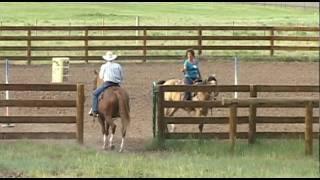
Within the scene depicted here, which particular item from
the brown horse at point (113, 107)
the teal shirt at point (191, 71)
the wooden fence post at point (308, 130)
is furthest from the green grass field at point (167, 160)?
the teal shirt at point (191, 71)

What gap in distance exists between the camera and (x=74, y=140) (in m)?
11.9

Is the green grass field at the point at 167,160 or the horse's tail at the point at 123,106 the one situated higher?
the horse's tail at the point at 123,106

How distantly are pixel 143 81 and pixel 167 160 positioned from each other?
11.6 meters

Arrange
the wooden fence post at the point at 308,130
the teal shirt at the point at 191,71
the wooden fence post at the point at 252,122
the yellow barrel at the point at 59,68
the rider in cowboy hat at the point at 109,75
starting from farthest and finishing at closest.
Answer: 1. the yellow barrel at the point at 59,68
2. the teal shirt at the point at 191,71
3. the wooden fence post at the point at 252,122
4. the rider in cowboy hat at the point at 109,75
5. the wooden fence post at the point at 308,130

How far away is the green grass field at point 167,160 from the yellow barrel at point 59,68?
7822mm

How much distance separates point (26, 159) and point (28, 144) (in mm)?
2166

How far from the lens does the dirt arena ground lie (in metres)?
13.5

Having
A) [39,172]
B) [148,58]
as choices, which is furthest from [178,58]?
[39,172]

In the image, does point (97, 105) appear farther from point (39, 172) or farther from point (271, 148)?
point (39, 172)

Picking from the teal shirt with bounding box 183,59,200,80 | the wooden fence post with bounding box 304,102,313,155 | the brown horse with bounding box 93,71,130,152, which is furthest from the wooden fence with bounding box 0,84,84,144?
the wooden fence post with bounding box 304,102,313,155

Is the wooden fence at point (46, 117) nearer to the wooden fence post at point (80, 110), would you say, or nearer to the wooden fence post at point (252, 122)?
the wooden fence post at point (80, 110)

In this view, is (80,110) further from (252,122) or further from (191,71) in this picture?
(252,122)

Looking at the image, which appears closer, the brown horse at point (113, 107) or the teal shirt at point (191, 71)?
the brown horse at point (113, 107)

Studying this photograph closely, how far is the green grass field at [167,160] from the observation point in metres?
7.58
